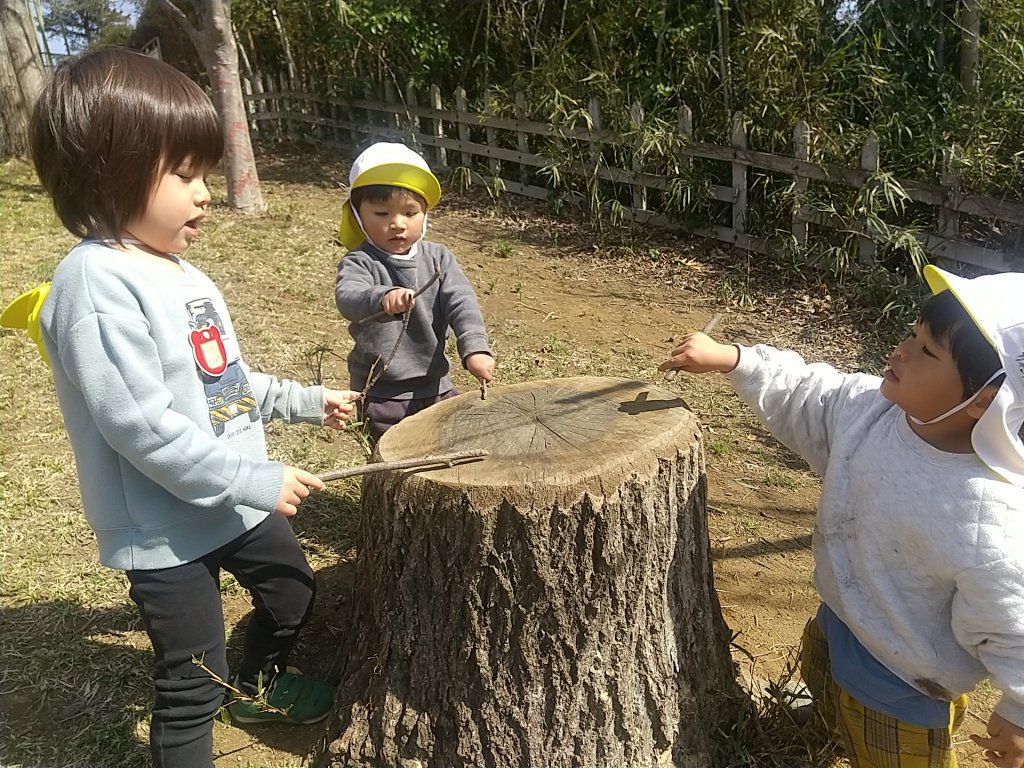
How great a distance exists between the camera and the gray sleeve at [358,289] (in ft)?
8.36

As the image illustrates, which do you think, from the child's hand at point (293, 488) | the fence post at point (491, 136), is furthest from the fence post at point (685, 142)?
the child's hand at point (293, 488)

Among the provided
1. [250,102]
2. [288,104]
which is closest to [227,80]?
[288,104]

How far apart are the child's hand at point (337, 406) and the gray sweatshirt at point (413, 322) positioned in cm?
45

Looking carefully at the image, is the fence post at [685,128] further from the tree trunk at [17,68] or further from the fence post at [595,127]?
the tree trunk at [17,68]

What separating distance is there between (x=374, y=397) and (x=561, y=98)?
583 cm

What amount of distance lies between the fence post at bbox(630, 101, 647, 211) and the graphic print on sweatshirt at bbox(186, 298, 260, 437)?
5685mm

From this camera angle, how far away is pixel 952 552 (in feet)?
4.86

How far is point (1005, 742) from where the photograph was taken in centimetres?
148

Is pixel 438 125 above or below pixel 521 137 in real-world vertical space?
above

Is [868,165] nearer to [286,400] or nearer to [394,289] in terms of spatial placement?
[394,289]

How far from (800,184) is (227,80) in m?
5.53

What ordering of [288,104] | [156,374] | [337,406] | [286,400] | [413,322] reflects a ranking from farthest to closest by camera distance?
1. [288,104]
2. [413,322]
3. [337,406]
4. [286,400]
5. [156,374]

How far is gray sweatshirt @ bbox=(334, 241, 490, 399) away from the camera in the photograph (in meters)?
2.66

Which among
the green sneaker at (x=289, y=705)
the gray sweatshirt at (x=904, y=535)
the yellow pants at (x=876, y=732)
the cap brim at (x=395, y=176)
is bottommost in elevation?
the green sneaker at (x=289, y=705)
